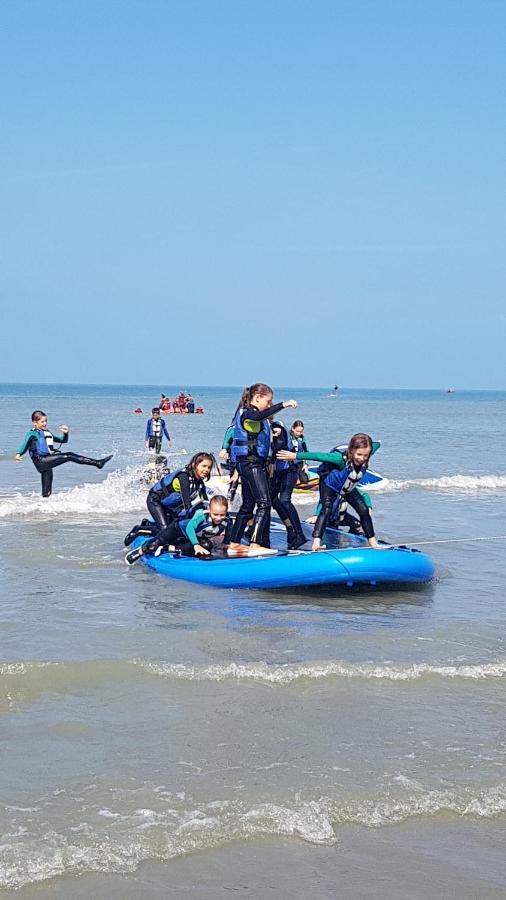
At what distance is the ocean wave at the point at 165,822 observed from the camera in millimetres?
3855

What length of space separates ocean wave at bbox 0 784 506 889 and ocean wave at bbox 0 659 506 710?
63.7 inches

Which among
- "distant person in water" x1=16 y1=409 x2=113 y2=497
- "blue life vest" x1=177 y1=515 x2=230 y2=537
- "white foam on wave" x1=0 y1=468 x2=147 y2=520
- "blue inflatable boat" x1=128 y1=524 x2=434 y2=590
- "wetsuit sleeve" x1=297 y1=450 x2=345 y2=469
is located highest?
"wetsuit sleeve" x1=297 y1=450 x2=345 y2=469

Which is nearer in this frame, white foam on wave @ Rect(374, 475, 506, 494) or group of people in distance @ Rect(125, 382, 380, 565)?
group of people in distance @ Rect(125, 382, 380, 565)

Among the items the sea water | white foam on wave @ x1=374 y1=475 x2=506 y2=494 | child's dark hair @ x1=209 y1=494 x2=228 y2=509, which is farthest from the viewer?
white foam on wave @ x1=374 y1=475 x2=506 y2=494

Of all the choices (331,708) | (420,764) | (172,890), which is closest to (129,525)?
(331,708)

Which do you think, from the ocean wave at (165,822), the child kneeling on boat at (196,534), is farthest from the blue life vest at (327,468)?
the ocean wave at (165,822)

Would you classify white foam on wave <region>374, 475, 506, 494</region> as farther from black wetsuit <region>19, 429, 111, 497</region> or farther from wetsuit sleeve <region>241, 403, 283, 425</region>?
wetsuit sleeve <region>241, 403, 283, 425</region>

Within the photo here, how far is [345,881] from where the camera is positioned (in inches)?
147

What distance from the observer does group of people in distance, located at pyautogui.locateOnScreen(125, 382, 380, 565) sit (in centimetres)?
914

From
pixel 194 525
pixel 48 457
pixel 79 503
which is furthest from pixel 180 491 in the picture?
pixel 79 503

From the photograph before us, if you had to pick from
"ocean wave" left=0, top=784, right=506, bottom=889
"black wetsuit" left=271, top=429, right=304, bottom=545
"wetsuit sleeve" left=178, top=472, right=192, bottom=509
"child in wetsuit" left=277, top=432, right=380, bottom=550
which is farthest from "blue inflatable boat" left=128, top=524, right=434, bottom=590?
"ocean wave" left=0, top=784, right=506, bottom=889

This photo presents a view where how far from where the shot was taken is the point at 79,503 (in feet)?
49.7

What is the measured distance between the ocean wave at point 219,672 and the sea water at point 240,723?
0.8 inches

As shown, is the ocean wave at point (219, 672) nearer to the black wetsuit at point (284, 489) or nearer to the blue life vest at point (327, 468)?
the blue life vest at point (327, 468)
